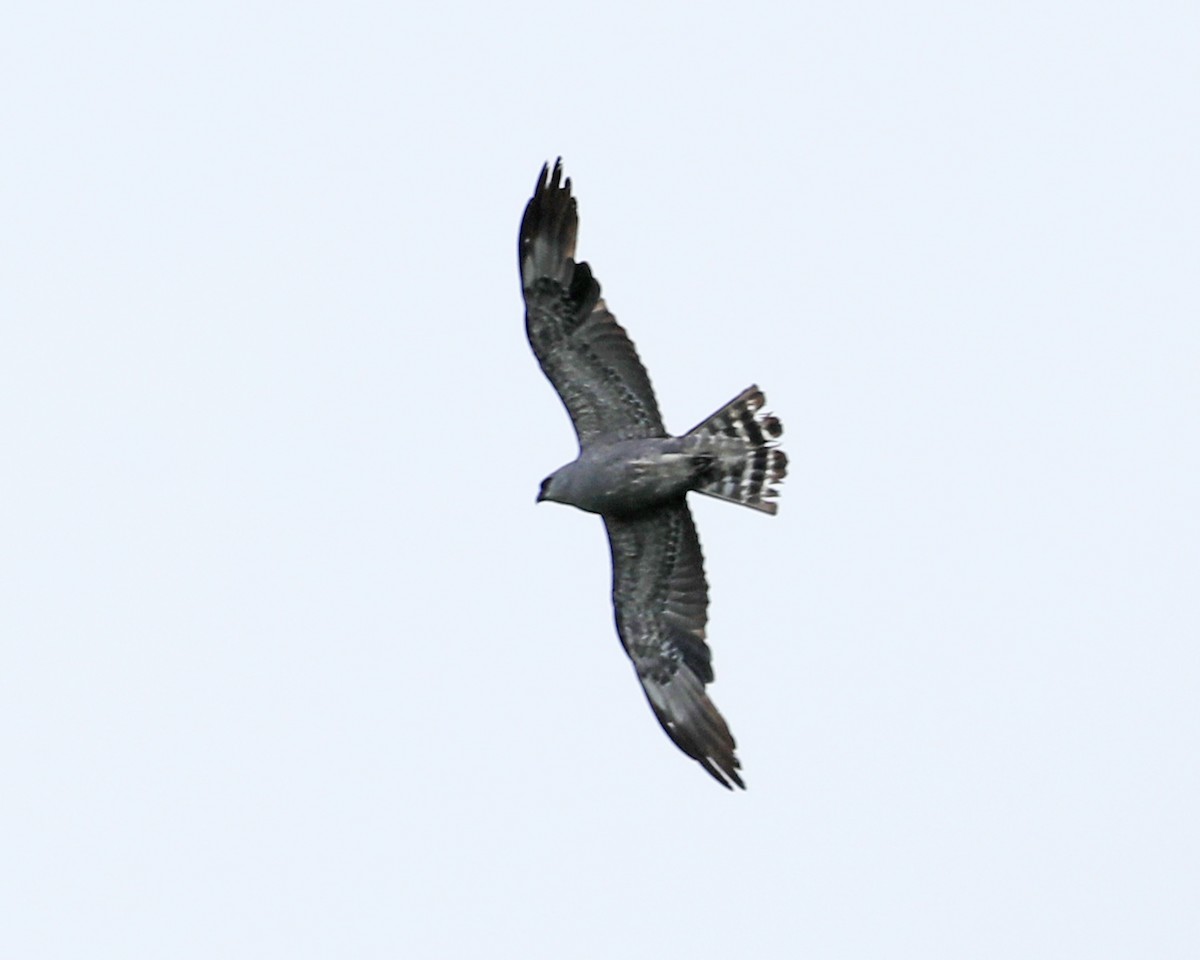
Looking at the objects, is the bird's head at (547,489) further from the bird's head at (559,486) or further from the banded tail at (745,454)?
the banded tail at (745,454)

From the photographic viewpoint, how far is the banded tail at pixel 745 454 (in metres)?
14.2

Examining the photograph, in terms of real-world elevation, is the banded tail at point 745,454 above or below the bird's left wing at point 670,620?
above

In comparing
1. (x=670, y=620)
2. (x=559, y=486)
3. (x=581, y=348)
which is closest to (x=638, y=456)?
(x=559, y=486)

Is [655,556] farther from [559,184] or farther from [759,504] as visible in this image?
[559,184]

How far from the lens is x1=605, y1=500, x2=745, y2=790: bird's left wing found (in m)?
14.5

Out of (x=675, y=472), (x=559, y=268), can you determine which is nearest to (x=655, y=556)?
(x=675, y=472)

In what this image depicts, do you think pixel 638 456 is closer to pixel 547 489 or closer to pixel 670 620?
pixel 547 489

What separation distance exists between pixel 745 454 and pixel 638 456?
747mm

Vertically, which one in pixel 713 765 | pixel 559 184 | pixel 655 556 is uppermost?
pixel 559 184

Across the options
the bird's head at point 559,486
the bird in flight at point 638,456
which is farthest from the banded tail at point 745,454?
the bird's head at point 559,486

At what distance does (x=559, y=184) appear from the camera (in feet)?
48.2

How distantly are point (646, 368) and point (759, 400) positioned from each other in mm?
853

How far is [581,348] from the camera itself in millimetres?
14477

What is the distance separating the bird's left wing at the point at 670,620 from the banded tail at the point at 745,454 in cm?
46
